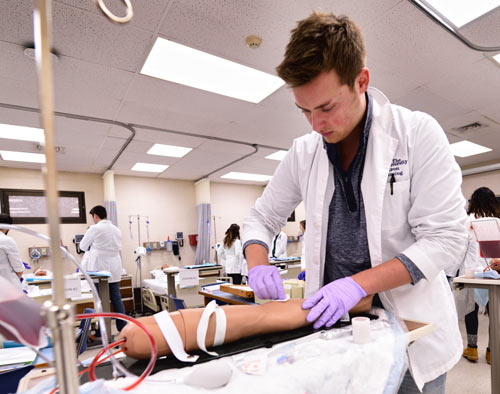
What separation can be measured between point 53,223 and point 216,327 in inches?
19.2

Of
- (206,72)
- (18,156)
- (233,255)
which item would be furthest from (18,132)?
(233,255)

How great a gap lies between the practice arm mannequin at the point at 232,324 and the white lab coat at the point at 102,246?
405cm

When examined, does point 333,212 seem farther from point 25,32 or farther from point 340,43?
point 25,32

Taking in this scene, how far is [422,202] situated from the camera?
2.84ft

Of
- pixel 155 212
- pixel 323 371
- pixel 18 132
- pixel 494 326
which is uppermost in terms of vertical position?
pixel 18 132

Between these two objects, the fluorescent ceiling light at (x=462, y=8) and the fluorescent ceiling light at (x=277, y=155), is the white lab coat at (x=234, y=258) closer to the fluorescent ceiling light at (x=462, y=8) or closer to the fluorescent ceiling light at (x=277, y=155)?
the fluorescent ceiling light at (x=277, y=155)

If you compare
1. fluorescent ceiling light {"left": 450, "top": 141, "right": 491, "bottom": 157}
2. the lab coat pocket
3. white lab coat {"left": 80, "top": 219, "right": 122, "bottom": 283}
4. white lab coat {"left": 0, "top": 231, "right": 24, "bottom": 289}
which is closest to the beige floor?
the lab coat pocket

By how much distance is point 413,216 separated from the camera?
0.90 metres

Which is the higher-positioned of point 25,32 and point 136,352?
point 25,32

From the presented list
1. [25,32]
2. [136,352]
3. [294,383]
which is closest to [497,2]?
[294,383]

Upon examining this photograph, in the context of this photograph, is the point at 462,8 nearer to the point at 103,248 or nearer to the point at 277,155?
the point at 277,155

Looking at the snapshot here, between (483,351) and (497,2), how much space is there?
9.62ft

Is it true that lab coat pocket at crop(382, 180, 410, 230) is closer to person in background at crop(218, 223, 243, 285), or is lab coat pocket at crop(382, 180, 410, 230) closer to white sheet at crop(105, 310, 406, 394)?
white sheet at crop(105, 310, 406, 394)

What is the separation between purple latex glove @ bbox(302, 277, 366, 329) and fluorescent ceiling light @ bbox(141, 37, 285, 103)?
1847mm
